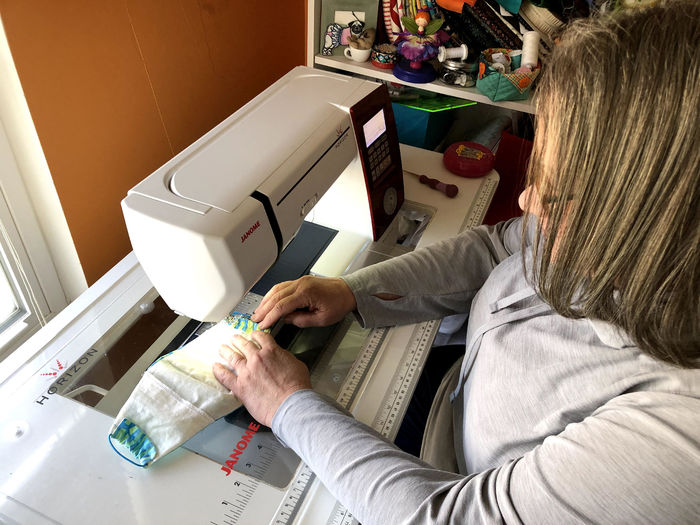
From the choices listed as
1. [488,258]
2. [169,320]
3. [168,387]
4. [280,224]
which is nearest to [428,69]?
[488,258]

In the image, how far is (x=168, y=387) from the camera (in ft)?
2.80

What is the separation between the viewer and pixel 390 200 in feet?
4.13

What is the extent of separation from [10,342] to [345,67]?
1.13 meters

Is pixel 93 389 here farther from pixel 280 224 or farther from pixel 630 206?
pixel 630 206

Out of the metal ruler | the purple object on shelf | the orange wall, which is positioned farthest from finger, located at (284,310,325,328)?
the purple object on shelf

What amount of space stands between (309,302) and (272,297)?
0.07m

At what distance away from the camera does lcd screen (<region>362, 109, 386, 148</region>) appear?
1095 millimetres

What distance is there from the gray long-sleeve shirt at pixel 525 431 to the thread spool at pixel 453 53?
71cm

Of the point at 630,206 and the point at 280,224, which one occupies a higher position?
the point at 630,206

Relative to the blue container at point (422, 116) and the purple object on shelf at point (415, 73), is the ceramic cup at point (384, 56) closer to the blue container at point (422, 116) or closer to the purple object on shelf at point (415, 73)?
the purple object on shelf at point (415, 73)

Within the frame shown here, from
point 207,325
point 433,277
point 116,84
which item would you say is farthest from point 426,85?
point 207,325

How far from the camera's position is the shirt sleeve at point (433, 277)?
1062 millimetres

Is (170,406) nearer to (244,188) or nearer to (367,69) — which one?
(244,188)

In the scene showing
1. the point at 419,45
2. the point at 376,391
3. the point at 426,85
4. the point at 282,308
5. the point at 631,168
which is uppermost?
the point at 631,168
